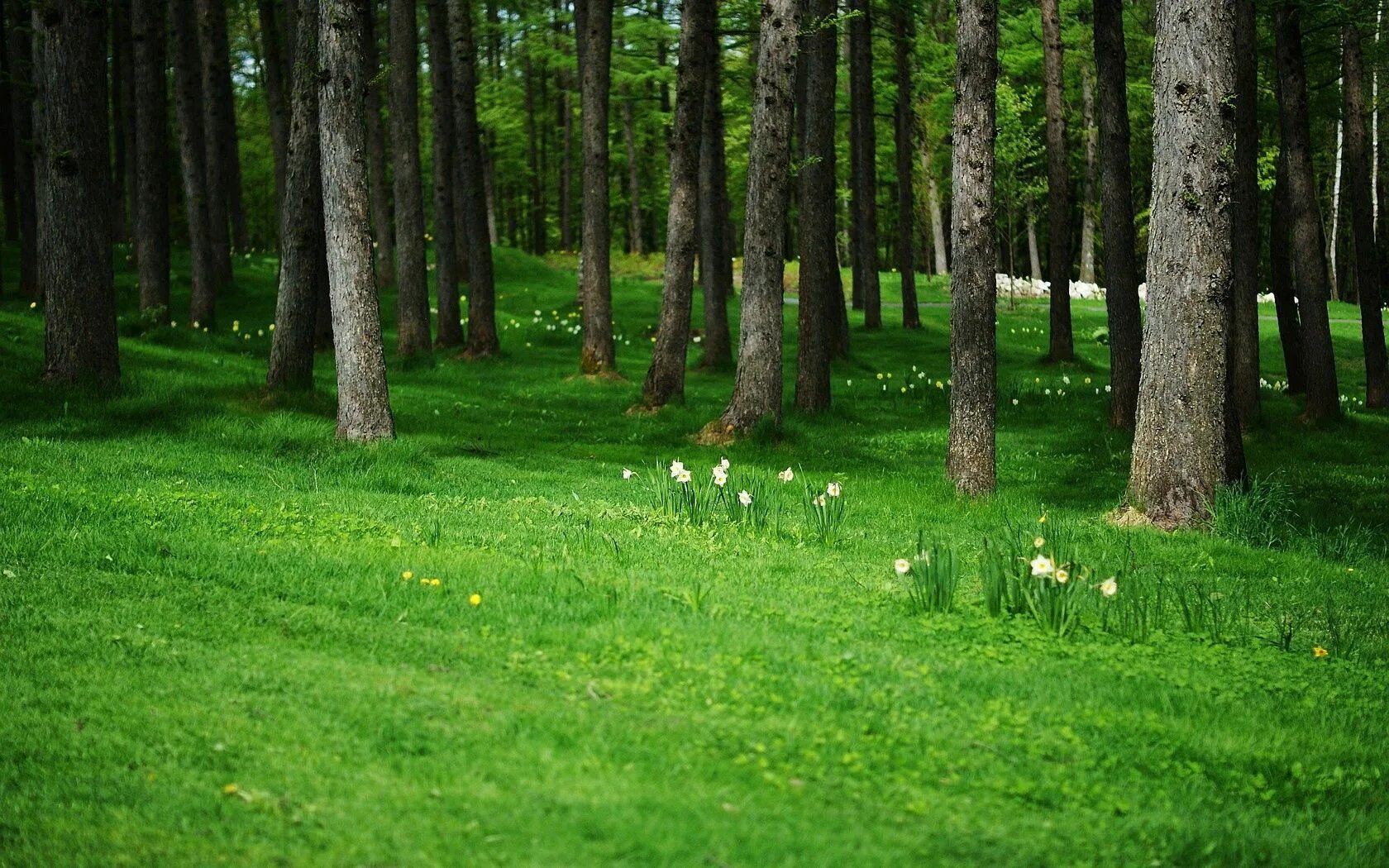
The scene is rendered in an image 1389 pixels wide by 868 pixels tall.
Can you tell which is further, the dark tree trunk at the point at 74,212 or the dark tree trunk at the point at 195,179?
the dark tree trunk at the point at 195,179

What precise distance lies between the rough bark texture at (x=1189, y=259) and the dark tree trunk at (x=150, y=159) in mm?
16046

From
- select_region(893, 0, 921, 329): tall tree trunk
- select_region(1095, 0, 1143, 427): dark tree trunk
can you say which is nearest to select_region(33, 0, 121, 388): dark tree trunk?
select_region(1095, 0, 1143, 427): dark tree trunk

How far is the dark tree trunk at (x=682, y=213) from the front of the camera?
16.3 m

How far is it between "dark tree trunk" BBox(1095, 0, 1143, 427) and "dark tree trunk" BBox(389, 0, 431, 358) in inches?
421

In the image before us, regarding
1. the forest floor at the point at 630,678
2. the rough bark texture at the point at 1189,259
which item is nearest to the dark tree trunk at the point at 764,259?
the forest floor at the point at 630,678

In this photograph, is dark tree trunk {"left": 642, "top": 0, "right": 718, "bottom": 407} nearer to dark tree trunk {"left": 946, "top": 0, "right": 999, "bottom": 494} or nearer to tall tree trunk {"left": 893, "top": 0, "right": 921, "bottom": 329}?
dark tree trunk {"left": 946, "top": 0, "right": 999, "bottom": 494}

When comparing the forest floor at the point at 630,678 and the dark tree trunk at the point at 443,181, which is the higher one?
the dark tree trunk at the point at 443,181

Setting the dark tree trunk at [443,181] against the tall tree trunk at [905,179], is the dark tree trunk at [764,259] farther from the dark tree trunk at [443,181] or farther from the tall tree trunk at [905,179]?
the tall tree trunk at [905,179]

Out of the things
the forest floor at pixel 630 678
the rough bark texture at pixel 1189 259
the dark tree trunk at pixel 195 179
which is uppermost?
the dark tree trunk at pixel 195 179

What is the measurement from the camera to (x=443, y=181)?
22594 mm

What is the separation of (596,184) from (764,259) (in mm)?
5921

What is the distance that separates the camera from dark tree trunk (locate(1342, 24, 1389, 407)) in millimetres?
18484

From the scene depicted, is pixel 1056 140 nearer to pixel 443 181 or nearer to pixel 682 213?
pixel 682 213

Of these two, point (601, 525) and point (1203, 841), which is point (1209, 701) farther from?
point (601, 525)
